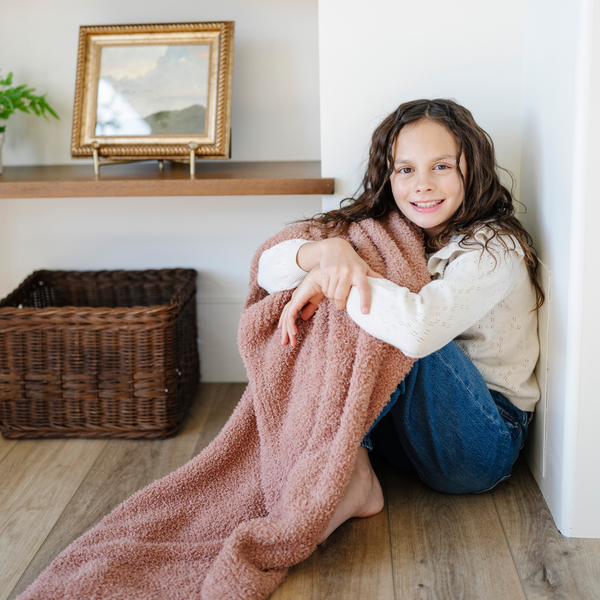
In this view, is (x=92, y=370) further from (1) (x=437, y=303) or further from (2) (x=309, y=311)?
(1) (x=437, y=303)

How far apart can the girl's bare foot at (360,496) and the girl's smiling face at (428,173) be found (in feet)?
1.48

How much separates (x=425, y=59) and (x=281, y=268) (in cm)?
53

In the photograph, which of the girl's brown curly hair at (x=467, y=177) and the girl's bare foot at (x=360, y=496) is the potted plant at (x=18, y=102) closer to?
the girl's brown curly hair at (x=467, y=177)

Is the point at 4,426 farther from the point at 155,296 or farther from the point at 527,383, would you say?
the point at 527,383

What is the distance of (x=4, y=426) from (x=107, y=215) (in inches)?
24.2

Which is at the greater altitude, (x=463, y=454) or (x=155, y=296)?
(x=155, y=296)

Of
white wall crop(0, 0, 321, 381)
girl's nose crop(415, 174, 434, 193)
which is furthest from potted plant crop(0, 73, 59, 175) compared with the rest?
girl's nose crop(415, 174, 434, 193)

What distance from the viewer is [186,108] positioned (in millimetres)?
1603

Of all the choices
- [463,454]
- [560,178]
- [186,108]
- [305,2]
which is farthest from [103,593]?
[305,2]

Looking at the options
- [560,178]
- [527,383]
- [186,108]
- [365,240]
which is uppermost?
[186,108]

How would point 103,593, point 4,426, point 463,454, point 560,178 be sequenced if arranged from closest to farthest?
point 103,593
point 560,178
point 463,454
point 4,426

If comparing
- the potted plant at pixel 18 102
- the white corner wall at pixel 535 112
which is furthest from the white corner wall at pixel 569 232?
the potted plant at pixel 18 102

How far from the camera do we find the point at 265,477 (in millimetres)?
1169

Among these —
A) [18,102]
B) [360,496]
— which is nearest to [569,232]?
[360,496]
